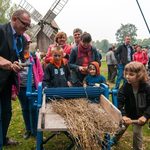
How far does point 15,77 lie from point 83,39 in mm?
1867

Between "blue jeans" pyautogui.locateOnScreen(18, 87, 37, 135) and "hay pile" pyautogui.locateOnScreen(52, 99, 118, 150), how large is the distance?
1.51 metres

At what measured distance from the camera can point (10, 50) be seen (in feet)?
16.5

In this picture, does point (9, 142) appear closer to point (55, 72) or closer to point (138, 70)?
point (55, 72)

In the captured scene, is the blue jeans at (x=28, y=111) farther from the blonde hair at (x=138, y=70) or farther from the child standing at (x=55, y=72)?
the blonde hair at (x=138, y=70)

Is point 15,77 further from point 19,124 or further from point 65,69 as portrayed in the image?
point 19,124

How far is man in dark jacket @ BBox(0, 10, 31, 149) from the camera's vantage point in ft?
16.0

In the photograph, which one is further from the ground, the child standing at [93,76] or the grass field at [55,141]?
the child standing at [93,76]

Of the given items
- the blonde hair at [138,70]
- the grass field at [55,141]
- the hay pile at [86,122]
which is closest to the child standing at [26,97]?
the grass field at [55,141]

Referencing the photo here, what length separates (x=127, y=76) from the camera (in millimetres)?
4555

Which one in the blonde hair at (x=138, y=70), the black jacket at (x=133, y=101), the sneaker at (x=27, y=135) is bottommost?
the sneaker at (x=27, y=135)

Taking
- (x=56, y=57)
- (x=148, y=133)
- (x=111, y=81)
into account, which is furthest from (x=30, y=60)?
(x=111, y=81)

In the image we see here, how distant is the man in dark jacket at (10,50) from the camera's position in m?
4.88

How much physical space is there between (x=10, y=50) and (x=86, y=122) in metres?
1.60

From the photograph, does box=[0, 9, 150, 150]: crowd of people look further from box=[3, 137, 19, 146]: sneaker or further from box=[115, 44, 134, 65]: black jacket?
box=[115, 44, 134, 65]: black jacket
